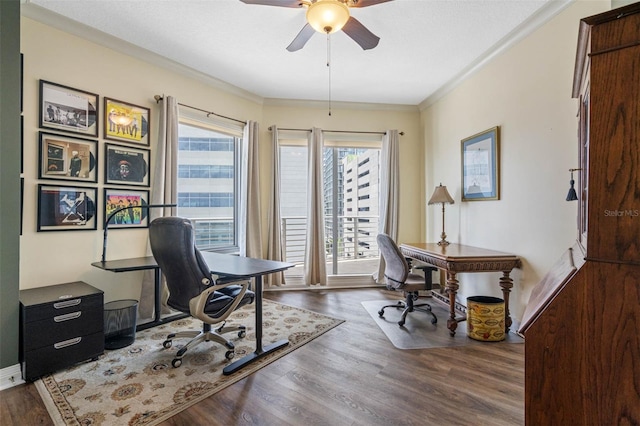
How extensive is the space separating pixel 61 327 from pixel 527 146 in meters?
4.03

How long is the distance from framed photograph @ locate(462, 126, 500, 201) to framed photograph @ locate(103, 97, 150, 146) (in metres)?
3.63

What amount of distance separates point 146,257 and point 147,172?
2.98 feet

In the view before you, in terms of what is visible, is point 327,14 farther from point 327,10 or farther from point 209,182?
point 209,182

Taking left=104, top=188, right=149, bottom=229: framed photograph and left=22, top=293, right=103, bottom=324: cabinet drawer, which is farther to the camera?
left=104, top=188, right=149, bottom=229: framed photograph

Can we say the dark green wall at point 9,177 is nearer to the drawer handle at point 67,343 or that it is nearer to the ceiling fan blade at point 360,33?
the drawer handle at point 67,343

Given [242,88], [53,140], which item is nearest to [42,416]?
[53,140]

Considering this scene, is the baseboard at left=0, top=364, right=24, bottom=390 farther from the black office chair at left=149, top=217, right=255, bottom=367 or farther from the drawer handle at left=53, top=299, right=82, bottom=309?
the black office chair at left=149, top=217, right=255, bottom=367

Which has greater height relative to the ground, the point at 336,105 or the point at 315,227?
the point at 336,105

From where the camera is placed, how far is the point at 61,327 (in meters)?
2.12

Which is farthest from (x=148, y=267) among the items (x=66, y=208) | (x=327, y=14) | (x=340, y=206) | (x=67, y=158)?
(x=340, y=206)

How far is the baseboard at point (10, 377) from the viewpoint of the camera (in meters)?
1.93

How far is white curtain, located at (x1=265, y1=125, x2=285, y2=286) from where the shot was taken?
428cm

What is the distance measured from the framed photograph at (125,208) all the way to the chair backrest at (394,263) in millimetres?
2508

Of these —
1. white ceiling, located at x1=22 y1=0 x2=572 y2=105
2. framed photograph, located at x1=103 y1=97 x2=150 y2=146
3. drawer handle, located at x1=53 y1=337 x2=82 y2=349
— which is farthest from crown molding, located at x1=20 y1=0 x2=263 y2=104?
drawer handle, located at x1=53 y1=337 x2=82 y2=349
